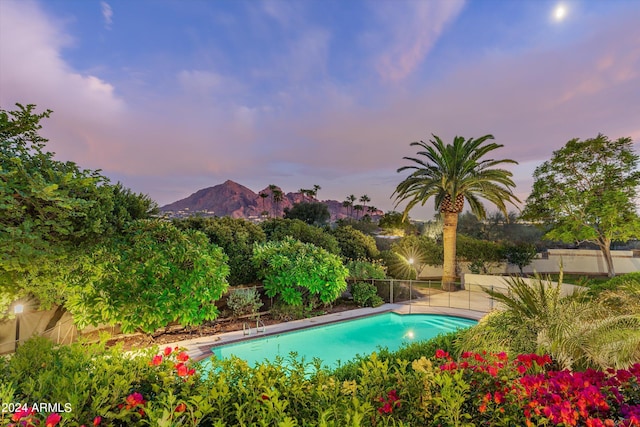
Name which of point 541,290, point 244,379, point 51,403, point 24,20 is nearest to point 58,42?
point 24,20

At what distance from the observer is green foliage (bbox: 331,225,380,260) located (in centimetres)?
1667

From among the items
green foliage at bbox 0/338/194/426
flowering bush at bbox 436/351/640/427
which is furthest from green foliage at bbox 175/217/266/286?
flowering bush at bbox 436/351/640/427

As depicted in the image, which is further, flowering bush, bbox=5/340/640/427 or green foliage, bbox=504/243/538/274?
green foliage, bbox=504/243/538/274

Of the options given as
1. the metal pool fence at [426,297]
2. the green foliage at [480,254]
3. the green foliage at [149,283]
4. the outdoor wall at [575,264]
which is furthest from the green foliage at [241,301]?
the green foliage at [480,254]

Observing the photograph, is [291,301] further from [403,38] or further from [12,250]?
[403,38]

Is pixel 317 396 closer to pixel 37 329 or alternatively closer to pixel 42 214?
pixel 42 214

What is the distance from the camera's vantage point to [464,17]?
950 cm

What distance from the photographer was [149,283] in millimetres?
7039

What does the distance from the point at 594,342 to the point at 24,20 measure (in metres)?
11.5

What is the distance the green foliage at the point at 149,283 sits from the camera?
21.8 feet

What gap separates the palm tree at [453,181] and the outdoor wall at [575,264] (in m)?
7.68

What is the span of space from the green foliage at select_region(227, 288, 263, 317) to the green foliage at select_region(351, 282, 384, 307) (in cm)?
451

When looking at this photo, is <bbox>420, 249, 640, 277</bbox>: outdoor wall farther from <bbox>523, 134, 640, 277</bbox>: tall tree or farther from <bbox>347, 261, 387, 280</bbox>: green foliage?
<bbox>347, 261, 387, 280</bbox>: green foliage

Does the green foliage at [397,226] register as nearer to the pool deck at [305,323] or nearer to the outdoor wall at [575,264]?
the outdoor wall at [575,264]
